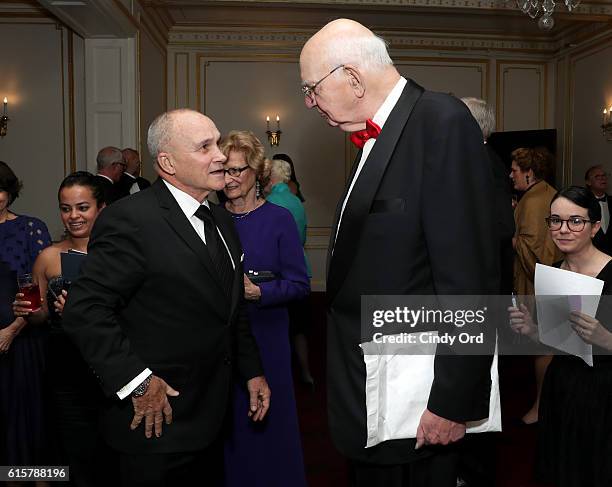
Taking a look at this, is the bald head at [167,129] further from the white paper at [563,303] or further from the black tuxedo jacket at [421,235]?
the white paper at [563,303]

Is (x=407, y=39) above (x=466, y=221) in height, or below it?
above

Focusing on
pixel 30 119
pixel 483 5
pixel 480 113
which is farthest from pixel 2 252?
pixel 483 5

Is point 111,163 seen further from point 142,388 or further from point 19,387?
point 142,388

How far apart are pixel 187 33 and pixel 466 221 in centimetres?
833

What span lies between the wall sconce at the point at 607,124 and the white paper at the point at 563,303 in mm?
6281

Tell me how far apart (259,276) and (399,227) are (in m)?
1.27

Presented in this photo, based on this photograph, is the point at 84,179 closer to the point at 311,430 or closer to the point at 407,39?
the point at 311,430

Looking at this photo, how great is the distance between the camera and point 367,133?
1459 millimetres

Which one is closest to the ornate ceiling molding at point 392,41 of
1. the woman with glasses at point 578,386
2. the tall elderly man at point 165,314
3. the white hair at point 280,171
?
the white hair at point 280,171

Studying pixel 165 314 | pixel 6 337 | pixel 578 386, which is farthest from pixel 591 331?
pixel 6 337

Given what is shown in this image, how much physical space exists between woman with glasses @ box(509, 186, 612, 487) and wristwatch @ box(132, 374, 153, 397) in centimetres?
143

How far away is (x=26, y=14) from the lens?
7.48 metres

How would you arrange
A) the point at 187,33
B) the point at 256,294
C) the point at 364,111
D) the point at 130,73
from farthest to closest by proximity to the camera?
1. the point at 187,33
2. the point at 130,73
3. the point at 256,294
4. the point at 364,111

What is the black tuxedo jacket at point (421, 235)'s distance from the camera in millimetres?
1294
